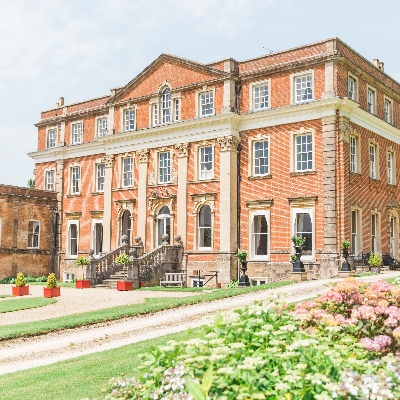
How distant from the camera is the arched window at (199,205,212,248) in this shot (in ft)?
96.5

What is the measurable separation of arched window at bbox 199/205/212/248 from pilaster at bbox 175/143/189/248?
2.96 feet

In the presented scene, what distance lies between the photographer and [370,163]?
28703 millimetres

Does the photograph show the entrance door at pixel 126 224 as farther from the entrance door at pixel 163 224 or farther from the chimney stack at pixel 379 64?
the chimney stack at pixel 379 64

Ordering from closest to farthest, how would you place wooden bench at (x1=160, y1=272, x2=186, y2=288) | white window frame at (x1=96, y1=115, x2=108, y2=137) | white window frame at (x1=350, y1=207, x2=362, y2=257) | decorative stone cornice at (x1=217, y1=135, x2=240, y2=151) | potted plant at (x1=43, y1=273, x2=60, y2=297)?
potted plant at (x1=43, y1=273, x2=60, y2=297), white window frame at (x1=350, y1=207, x2=362, y2=257), wooden bench at (x1=160, y1=272, x2=186, y2=288), decorative stone cornice at (x1=217, y1=135, x2=240, y2=151), white window frame at (x1=96, y1=115, x2=108, y2=137)

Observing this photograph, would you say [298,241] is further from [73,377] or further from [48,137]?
[48,137]

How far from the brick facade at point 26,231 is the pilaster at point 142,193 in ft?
27.8

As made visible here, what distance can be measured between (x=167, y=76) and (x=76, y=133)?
365 inches

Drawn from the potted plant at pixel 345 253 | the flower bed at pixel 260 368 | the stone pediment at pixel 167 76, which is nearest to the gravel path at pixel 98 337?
the flower bed at pixel 260 368

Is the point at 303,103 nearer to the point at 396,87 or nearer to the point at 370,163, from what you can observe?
the point at 370,163

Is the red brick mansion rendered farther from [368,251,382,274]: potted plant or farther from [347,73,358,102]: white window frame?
[368,251,382,274]: potted plant

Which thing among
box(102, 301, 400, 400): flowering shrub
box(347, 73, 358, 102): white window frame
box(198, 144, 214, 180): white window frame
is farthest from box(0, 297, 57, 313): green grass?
box(347, 73, 358, 102): white window frame

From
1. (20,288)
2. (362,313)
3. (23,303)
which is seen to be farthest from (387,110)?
(362,313)

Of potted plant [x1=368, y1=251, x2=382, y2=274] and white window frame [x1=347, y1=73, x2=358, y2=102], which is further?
white window frame [x1=347, y1=73, x2=358, y2=102]

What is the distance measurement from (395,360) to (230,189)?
2306 centimetres
